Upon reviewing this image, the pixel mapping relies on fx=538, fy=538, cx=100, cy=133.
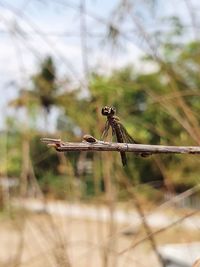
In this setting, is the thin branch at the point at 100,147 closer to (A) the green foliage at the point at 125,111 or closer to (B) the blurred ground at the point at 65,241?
(B) the blurred ground at the point at 65,241

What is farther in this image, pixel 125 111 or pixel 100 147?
pixel 125 111

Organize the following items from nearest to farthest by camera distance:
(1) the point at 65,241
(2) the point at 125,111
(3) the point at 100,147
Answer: (3) the point at 100,147 → (1) the point at 65,241 → (2) the point at 125,111

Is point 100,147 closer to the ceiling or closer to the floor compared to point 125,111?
closer to the floor

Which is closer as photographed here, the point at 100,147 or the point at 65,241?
the point at 100,147

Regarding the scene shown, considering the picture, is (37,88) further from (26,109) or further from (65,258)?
(65,258)

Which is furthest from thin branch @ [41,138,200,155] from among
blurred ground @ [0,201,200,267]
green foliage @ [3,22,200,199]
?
green foliage @ [3,22,200,199]

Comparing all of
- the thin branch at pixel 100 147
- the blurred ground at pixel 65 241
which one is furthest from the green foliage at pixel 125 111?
the thin branch at pixel 100 147

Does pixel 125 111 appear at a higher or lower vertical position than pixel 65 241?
higher

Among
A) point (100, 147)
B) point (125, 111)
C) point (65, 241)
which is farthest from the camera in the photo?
point (125, 111)

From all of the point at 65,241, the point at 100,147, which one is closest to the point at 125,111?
the point at 65,241

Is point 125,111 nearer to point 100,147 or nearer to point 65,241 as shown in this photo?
point 65,241

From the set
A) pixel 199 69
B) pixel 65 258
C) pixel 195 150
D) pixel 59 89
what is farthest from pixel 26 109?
pixel 195 150
